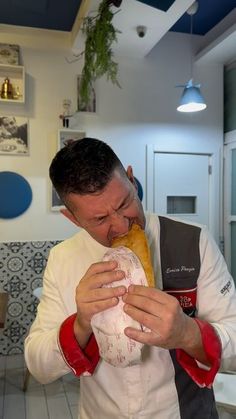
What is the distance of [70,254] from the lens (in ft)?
3.19

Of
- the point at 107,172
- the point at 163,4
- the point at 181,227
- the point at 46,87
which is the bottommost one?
the point at 181,227

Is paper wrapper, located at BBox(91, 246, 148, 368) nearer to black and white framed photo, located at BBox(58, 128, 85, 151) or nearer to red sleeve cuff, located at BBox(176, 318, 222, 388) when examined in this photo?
red sleeve cuff, located at BBox(176, 318, 222, 388)

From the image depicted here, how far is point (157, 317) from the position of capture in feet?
1.90

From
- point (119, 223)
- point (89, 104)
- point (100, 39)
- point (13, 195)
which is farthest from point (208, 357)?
point (89, 104)

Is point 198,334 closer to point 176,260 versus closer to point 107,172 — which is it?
point 176,260

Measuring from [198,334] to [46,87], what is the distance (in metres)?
3.11

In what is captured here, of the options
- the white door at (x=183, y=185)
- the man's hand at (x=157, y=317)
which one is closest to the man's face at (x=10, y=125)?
the white door at (x=183, y=185)

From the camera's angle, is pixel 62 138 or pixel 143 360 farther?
pixel 62 138

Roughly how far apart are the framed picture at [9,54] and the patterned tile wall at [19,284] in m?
1.64

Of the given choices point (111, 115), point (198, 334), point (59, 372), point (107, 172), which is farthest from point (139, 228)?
point (111, 115)

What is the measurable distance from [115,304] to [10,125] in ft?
9.54

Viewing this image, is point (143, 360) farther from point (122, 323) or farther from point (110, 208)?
point (110, 208)

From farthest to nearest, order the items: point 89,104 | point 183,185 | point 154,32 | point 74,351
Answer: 1. point 183,185
2. point 89,104
3. point 154,32
4. point 74,351

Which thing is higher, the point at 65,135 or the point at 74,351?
the point at 65,135
